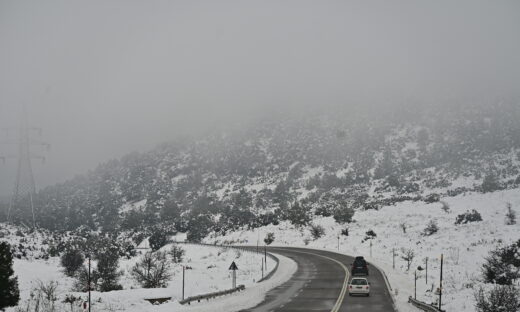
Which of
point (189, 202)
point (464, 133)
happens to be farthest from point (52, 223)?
point (464, 133)

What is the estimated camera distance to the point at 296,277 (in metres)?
42.1

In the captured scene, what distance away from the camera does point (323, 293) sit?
105 feet

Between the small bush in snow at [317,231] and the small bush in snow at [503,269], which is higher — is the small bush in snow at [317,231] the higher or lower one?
the lower one

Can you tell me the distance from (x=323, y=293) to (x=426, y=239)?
32306 mm

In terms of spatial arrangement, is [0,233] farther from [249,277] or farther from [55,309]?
[55,309]

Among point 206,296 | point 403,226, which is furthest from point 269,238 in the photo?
point 206,296

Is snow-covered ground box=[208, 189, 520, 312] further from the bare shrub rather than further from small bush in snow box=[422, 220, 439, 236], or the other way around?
small bush in snow box=[422, 220, 439, 236]

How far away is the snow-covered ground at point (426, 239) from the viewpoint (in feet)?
110

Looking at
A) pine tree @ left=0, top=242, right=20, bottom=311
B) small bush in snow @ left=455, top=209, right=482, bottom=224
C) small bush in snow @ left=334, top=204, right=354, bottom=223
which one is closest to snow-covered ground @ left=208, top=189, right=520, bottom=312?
small bush in snow @ left=455, top=209, right=482, bottom=224

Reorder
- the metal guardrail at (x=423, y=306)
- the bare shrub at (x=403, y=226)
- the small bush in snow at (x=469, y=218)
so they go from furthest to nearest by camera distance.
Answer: the bare shrub at (x=403, y=226), the small bush in snow at (x=469, y=218), the metal guardrail at (x=423, y=306)

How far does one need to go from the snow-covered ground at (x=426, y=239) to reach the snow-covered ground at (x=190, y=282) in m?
9.41

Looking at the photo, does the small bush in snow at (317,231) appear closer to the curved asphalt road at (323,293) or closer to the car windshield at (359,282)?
the curved asphalt road at (323,293)

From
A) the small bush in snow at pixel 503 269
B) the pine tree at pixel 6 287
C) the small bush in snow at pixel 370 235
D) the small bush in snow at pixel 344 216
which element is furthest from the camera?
the small bush in snow at pixel 344 216

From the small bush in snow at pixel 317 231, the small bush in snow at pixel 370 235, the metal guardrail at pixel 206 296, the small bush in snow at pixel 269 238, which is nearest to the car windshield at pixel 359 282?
the metal guardrail at pixel 206 296
